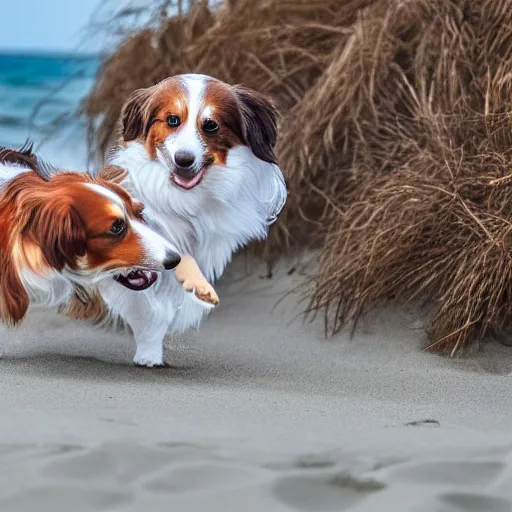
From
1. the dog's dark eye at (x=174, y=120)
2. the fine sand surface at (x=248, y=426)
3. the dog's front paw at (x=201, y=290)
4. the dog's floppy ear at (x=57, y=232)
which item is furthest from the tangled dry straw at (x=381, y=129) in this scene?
the dog's floppy ear at (x=57, y=232)

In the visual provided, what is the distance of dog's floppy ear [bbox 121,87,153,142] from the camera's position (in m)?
2.53

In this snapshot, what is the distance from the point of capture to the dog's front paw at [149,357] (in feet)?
8.91

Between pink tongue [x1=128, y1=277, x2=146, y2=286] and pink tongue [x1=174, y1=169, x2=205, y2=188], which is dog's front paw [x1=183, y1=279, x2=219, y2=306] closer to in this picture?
pink tongue [x1=128, y1=277, x2=146, y2=286]

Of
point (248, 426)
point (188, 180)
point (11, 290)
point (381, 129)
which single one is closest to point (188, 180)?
point (188, 180)

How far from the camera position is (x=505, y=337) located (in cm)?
344

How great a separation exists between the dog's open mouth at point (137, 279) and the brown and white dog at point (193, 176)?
3cm

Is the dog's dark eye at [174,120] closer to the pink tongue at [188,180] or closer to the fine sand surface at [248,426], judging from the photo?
the pink tongue at [188,180]

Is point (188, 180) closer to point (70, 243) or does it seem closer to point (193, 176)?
point (193, 176)

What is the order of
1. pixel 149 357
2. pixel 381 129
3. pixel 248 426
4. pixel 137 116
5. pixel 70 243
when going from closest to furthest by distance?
1. pixel 248 426
2. pixel 70 243
3. pixel 137 116
4. pixel 149 357
5. pixel 381 129

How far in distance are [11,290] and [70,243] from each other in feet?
0.69

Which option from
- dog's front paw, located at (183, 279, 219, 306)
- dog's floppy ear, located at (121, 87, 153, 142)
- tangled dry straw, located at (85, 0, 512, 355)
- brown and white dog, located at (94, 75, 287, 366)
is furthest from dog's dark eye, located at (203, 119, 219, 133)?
tangled dry straw, located at (85, 0, 512, 355)

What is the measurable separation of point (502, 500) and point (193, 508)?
610mm

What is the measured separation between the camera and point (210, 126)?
2488 millimetres

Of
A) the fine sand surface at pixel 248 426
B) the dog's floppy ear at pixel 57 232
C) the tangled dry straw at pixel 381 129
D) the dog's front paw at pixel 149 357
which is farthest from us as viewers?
the tangled dry straw at pixel 381 129
